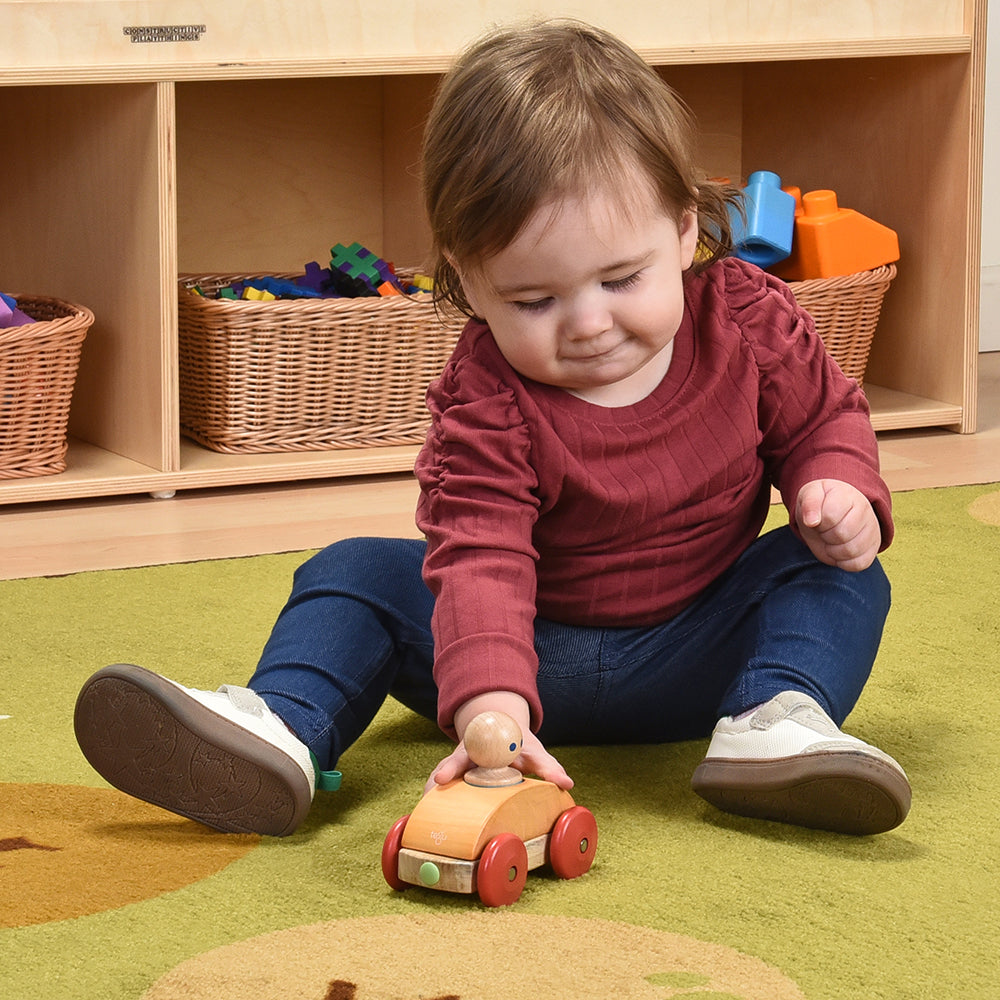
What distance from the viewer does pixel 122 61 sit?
153 cm

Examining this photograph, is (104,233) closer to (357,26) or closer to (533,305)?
(357,26)

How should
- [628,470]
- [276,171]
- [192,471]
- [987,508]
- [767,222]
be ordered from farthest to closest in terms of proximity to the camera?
[276,171] < [767,222] < [192,471] < [987,508] < [628,470]

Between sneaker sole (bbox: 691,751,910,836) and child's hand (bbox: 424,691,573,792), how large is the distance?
0.27 feet

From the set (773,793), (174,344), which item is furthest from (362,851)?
(174,344)

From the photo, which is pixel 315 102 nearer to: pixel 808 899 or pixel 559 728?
pixel 559 728

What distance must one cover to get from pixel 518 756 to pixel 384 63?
1.05 m

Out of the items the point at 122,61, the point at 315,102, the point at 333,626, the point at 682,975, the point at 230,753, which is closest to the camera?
the point at 682,975

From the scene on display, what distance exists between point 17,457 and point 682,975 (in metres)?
1.16

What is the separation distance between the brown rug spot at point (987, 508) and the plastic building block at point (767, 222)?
1.45 feet

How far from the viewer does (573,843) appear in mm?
752

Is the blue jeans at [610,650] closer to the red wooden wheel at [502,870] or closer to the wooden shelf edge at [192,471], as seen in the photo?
the red wooden wheel at [502,870]

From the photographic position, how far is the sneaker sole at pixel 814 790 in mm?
745

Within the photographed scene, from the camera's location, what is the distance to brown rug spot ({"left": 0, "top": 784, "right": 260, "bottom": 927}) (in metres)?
0.74

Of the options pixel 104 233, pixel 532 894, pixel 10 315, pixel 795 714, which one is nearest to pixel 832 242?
pixel 104 233
